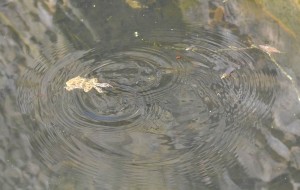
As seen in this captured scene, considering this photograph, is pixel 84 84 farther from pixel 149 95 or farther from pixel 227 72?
pixel 227 72

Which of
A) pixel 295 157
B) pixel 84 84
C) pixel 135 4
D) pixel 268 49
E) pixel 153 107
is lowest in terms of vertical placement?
pixel 295 157

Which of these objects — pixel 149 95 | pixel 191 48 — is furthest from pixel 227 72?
pixel 149 95

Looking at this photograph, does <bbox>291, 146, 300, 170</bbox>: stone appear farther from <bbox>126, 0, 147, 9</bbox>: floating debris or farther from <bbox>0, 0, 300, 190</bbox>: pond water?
<bbox>126, 0, 147, 9</bbox>: floating debris

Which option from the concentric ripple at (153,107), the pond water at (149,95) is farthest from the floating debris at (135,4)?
the concentric ripple at (153,107)

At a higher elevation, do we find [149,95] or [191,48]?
[191,48]

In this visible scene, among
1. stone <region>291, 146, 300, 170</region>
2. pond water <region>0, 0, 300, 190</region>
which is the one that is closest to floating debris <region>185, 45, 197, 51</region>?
pond water <region>0, 0, 300, 190</region>

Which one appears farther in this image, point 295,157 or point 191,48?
point 191,48
